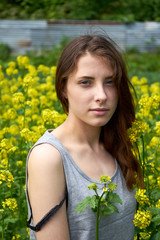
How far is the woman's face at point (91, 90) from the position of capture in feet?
5.99

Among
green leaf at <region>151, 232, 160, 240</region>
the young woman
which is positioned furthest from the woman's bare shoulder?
green leaf at <region>151, 232, 160, 240</region>

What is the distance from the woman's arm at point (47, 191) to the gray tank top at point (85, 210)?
0.20 feet

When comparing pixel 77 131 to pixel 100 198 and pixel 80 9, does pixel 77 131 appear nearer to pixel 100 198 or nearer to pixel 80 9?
pixel 100 198

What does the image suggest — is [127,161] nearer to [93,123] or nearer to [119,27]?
[93,123]

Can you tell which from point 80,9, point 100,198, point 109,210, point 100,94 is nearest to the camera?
point 100,198

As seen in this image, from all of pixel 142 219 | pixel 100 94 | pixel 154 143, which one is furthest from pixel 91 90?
pixel 154 143

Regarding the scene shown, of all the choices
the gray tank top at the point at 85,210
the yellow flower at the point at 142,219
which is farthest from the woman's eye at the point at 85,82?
the yellow flower at the point at 142,219

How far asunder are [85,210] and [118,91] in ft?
1.76

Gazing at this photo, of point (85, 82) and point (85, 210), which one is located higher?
point (85, 82)

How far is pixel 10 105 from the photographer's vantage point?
4.26 metres

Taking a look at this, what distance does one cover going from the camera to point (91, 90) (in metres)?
1.83

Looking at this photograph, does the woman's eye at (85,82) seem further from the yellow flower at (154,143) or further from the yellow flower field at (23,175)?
the yellow flower at (154,143)

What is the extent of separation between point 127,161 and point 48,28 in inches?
358

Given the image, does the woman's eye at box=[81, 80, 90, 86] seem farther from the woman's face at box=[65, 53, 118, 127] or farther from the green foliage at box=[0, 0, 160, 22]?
the green foliage at box=[0, 0, 160, 22]
